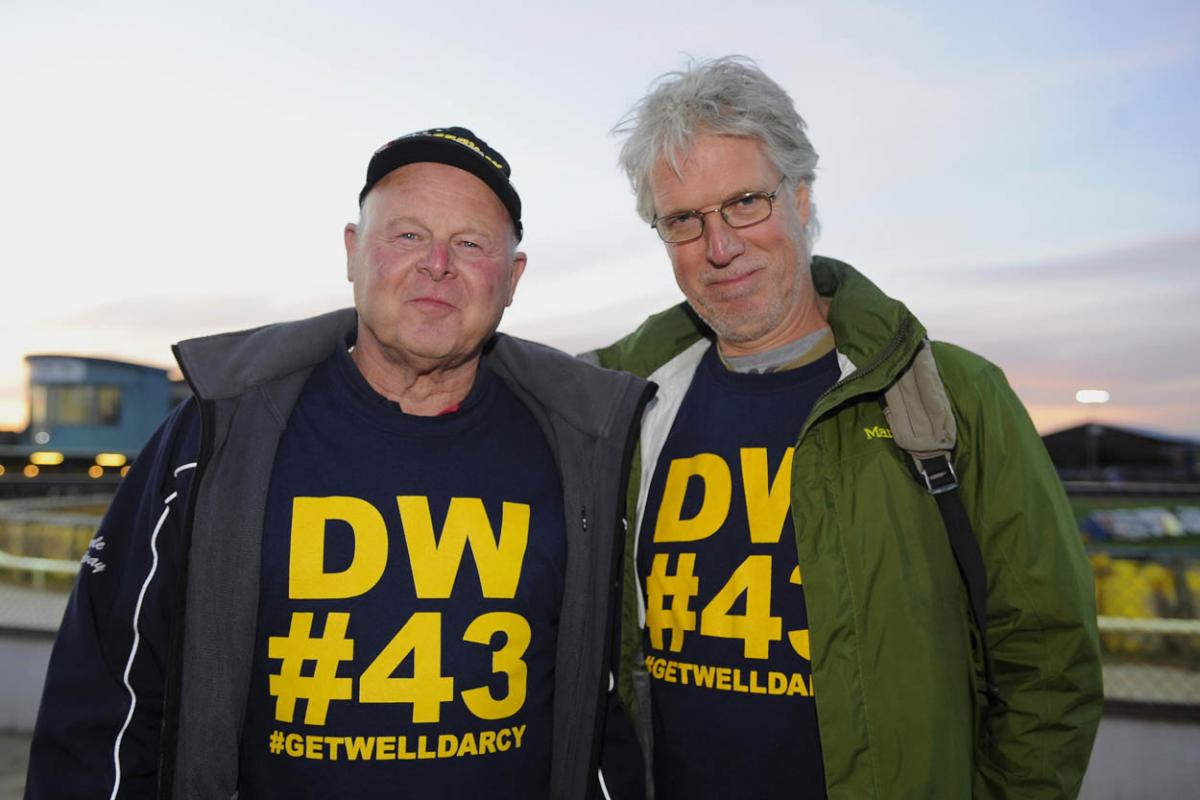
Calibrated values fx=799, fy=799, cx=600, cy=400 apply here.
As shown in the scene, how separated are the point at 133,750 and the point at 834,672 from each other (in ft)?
5.04

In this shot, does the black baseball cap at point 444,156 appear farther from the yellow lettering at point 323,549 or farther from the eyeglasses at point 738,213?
the yellow lettering at point 323,549

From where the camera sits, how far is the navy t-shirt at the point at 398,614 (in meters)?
1.73

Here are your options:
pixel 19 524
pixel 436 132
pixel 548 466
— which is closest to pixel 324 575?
pixel 548 466

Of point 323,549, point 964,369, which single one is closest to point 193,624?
point 323,549

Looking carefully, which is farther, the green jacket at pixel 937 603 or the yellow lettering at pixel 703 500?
the yellow lettering at pixel 703 500

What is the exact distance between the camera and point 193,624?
1.72m

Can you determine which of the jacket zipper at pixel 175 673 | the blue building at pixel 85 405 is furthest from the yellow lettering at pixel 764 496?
the blue building at pixel 85 405

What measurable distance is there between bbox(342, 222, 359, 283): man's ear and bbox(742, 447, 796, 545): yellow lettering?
1.13 metres

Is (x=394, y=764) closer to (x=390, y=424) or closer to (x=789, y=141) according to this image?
(x=390, y=424)

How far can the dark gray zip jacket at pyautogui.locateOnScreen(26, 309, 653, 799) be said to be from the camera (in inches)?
67.1

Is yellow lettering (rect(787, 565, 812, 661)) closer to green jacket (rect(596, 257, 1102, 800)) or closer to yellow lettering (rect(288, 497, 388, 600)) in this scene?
green jacket (rect(596, 257, 1102, 800))

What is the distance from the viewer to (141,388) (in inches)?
985

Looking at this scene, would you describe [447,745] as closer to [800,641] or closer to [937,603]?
[800,641]

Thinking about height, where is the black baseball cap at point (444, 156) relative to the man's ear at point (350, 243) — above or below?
above
